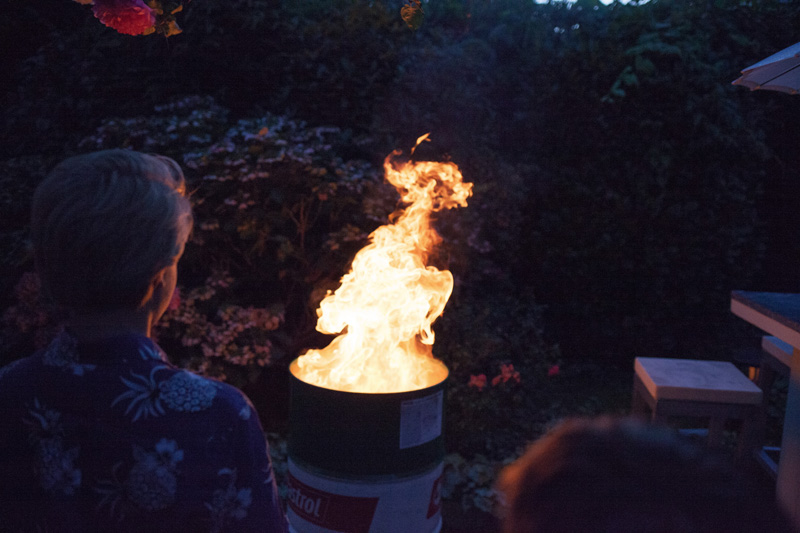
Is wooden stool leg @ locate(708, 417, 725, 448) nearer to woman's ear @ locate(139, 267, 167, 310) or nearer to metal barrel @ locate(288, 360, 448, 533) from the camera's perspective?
metal barrel @ locate(288, 360, 448, 533)

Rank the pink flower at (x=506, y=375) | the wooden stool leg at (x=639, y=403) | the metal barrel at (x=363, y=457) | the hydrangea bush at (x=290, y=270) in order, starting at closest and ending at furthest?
the metal barrel at (x=363, y=457) < the wooden stool leg at (x=639, y=403) < the hydrangea bush at (x=290, y=270) < the pink flower at (x=506, y=375)

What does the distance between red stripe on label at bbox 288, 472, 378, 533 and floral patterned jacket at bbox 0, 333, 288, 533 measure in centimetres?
130

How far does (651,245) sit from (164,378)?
5664mm

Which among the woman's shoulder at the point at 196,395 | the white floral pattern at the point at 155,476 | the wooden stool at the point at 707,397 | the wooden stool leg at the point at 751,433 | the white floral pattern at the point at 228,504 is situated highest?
the woman's shoulder at the point at 196,395

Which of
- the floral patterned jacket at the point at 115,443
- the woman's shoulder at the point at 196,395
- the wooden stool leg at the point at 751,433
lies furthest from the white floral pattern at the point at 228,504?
the wooden stool leg at the point at 751,433

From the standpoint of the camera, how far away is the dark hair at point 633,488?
65cm

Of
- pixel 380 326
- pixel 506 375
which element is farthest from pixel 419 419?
pixel 506 375

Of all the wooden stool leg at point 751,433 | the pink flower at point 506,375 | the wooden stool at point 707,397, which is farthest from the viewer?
the pink flower at point 506,375

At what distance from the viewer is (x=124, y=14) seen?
1605 millimetres

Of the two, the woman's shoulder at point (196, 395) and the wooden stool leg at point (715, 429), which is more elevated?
the woman's shoulder at point (196, 395)

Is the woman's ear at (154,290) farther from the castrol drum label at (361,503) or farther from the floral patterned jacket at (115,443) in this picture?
the castrol drum label at (361,503)

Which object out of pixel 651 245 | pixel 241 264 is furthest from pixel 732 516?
pixel 651 245

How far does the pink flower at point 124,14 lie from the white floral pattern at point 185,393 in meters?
1.02

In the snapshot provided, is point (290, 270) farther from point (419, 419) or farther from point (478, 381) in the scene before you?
point (419, 419)
